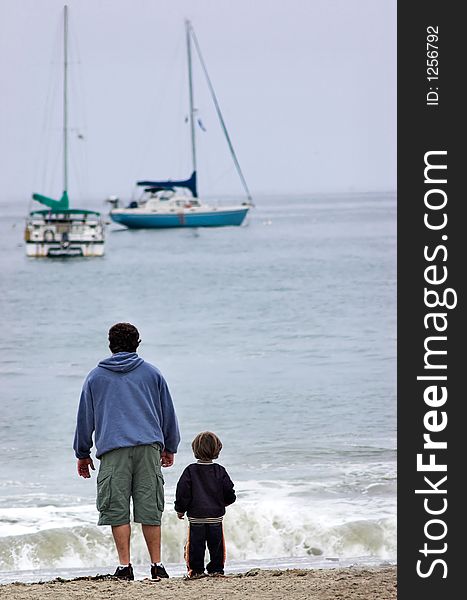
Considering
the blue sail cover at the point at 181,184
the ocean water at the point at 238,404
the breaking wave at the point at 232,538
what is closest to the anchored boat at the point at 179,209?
the blue sail cover at the point at 181,184

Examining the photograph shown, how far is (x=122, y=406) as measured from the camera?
492 centimetres

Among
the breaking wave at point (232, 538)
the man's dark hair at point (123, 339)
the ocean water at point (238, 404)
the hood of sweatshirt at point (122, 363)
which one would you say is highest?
the man's dark hair at point (123, 339)

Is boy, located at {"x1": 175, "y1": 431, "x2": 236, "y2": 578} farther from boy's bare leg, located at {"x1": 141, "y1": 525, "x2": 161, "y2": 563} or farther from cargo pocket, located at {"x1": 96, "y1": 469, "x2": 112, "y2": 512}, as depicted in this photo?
cargo pocket, located at {"x1": 96, "y1": 469, "x2": 112, "y2": 512}

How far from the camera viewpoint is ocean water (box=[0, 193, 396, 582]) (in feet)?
25.5

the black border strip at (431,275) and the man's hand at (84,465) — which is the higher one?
the black border strip at (431,275)

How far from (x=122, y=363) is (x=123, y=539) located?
0.76 meters

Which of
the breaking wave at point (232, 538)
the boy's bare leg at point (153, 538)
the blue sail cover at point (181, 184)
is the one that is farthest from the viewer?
the blue sail cover at point (181, 184)

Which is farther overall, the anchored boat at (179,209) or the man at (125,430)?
the anchored boat at (179,209)

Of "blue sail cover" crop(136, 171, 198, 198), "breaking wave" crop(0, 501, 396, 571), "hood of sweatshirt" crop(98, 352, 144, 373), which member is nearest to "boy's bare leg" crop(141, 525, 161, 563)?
"hood of sweatshirt" crop(98, 352, 144, 373)

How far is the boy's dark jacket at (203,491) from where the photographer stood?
201 inches

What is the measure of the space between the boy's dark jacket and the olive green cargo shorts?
0.39ft

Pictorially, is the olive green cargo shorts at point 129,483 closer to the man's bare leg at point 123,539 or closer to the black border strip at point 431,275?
the man's bare leg at point 123,539

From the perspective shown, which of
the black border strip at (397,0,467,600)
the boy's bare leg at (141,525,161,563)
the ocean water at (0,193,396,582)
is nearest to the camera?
the black border strip at (397,0,467,600)

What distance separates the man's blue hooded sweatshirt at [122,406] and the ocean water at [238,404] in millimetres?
1332
